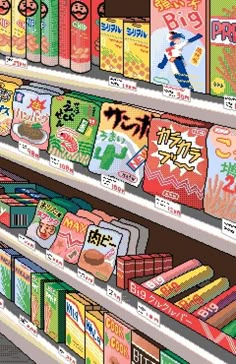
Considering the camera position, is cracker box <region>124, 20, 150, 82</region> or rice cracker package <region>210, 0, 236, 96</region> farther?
cracker box <region>124, 20, 150, 82</region>

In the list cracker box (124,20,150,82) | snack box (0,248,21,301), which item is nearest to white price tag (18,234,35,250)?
snack box (0,248,21,301)

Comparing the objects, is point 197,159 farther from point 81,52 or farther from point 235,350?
point 81,52

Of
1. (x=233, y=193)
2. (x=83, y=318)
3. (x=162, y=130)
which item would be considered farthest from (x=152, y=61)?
(x=83, y=318)

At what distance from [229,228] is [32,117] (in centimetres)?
138

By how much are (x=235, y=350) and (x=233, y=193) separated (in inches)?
15.9

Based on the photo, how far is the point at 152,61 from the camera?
232 centimetres

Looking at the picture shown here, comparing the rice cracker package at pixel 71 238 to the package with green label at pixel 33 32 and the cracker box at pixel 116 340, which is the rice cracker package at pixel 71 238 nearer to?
the cracker box at pixel 116 340

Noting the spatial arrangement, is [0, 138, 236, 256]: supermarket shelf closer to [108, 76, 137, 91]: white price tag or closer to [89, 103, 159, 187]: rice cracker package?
[89, 103, 159, 187]: rice cracker package

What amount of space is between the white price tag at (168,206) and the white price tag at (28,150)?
0.90 m

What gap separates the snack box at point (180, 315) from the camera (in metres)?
2.06

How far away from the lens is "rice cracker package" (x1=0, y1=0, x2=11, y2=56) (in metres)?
3.25

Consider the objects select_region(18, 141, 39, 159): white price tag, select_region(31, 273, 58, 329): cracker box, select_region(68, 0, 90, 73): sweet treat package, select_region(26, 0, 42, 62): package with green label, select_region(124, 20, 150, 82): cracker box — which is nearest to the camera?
select_region(124, 20, 150, 82): cracker box

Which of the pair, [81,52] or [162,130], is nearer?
[162,130]

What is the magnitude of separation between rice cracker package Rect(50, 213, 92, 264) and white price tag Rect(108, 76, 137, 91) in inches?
26.5
